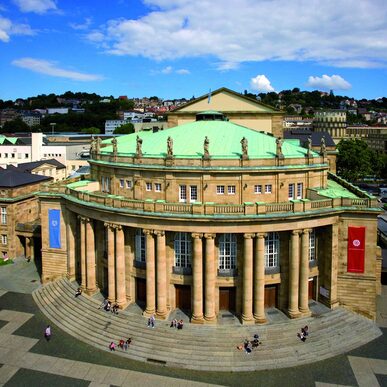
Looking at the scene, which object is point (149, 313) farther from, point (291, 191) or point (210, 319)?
point (291, 191)

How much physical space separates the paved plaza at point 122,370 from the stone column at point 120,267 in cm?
685

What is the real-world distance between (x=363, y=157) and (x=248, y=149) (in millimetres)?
91656

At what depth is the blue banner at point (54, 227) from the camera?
58.4m

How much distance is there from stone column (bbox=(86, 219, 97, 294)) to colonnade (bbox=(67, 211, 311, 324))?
166 inches

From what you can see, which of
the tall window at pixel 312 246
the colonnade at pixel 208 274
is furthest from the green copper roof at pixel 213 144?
the colonnade at pixel 208 274

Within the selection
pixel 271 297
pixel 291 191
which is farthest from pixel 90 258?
pixel 291 191

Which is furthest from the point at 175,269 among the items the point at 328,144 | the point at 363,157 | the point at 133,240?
the point at 363,157

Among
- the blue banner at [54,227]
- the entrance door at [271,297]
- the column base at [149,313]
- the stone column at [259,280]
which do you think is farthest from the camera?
the blue banner at [54,227]

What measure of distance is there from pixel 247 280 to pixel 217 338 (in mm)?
6649

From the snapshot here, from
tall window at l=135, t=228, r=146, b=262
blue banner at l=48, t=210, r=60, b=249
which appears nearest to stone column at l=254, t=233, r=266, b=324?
tall window at l=135, t=228, r=146, b=262

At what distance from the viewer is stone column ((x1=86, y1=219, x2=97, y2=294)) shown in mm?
51781

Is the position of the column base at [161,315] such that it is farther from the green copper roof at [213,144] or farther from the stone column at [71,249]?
the green copper roof at [213,144]

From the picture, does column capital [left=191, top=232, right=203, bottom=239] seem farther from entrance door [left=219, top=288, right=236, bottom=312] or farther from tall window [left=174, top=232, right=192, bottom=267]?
entrance door [left=219, top=288, right=236, bottom=312]

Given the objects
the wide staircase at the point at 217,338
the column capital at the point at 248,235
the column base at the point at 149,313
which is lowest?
the wide staircase at the point at 217,338
